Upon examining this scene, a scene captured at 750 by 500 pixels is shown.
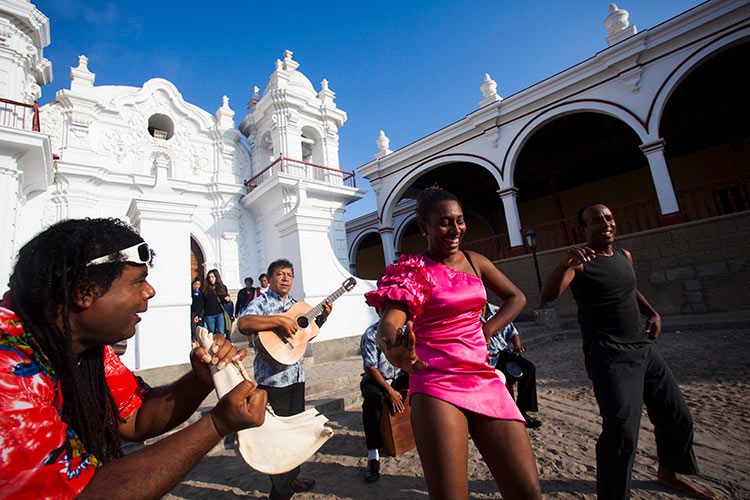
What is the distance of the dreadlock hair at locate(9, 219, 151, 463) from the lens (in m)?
0.99

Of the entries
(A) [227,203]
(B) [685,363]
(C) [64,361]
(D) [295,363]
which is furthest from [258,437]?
(A) [227,203]

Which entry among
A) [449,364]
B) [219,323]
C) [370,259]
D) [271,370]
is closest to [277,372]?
[271,370]

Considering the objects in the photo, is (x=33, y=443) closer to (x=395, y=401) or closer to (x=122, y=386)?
(x=122, y=386)

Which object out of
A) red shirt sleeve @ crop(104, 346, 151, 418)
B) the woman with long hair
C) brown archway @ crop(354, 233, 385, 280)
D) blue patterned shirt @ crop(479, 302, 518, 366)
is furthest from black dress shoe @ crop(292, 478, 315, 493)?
brown archway @ crop(354, 233, 385, 280)

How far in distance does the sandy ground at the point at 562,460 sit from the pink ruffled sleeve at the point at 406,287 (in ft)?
5.00

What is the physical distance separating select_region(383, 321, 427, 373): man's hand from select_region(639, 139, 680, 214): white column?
32.7ft

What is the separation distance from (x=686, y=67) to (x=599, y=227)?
30.1 ft

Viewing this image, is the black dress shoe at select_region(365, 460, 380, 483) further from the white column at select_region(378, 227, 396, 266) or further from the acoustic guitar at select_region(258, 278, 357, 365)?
the white column at select_region(378, 227, 396, 266)

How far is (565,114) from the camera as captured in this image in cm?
996

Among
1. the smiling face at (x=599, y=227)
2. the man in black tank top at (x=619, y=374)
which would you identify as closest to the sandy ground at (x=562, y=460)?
the man in black tank top at (x=619, y=374)

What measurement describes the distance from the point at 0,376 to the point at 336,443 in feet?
9.63

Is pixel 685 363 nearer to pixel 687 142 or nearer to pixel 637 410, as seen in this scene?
pixel 637 410

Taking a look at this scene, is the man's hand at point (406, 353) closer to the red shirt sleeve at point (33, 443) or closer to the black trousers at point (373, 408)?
the red shirt sleeve at point (33, 443)

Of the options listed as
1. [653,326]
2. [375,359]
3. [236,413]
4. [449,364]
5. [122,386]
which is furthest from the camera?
[375,359]
